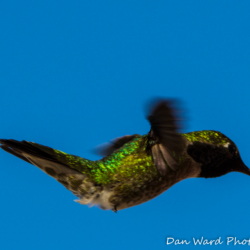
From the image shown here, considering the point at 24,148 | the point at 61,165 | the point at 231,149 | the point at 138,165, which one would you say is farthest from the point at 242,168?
the point at 24,148

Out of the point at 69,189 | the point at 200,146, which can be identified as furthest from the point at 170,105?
the point at 69,189

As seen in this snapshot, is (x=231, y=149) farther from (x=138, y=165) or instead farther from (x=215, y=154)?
(x=138, y=165)

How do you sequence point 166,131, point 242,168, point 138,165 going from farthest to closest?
point 242,168 → point 138,165 → point 166,131

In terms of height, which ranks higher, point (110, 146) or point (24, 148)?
point (110, 146)

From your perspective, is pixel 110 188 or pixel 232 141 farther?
pixel 232 141

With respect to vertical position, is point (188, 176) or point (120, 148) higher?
point (120, 148)

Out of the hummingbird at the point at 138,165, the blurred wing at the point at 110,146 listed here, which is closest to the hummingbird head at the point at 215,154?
the hummingbird at the point at 138,165

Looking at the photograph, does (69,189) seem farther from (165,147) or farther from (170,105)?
(170,105)
